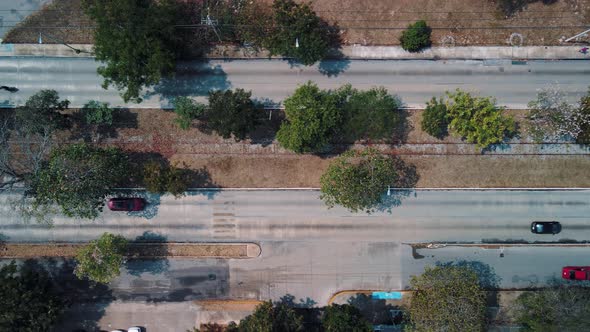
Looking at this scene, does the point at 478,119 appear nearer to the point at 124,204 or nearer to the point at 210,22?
the point at 210,22

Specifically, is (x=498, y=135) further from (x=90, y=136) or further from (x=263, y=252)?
(x=90, y=136)

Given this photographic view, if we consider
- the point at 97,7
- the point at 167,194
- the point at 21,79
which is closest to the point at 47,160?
the point at 21,79

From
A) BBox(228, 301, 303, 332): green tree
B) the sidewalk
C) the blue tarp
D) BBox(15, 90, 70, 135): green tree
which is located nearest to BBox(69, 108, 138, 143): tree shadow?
BBox(15, 90, 70, 135): green tree

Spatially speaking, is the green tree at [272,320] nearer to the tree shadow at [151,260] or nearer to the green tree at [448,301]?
the tree shadow at [151,260]

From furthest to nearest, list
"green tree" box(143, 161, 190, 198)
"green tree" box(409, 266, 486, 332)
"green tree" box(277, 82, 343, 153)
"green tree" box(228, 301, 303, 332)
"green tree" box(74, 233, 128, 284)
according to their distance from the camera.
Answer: "green tree" box(143, 161, 190, 198)
"green tree" box(74, 233, 128, 284)
"green tree" box(277, 82, 343, 153)
"green tree" box(228, 301, 303, 332)
"green tree" box(409, 266, 486, 332)

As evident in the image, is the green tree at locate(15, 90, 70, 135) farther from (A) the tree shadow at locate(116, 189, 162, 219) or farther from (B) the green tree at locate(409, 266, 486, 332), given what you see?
(B) the green tree at locate(409, 266, 486, 332)

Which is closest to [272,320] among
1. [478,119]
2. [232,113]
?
[232,113]
